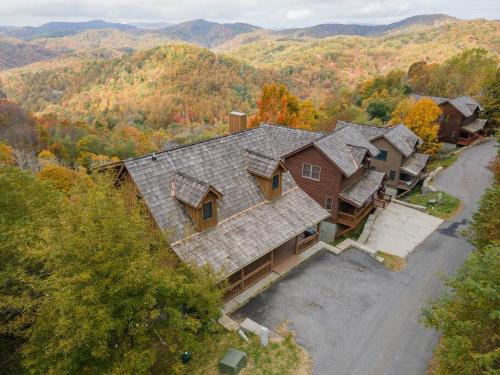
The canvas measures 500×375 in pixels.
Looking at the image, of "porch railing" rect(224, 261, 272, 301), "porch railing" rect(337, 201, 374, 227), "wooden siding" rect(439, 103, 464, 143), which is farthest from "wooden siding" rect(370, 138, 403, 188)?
"porch railing" rect(224, 261, 272, 301)

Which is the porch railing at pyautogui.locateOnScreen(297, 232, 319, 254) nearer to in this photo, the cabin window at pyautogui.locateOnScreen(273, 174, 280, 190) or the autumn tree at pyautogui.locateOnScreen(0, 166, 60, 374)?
the cabin window at pyautogui.locateOnScreen(273, 174, 280, 190)

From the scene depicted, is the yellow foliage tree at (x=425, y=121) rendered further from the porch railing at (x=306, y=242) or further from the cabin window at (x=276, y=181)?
the cabin window at (x=276, y=181)

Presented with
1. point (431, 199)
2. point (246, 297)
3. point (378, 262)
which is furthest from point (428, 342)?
point (431, 199)

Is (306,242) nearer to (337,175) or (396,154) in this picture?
(337,175)

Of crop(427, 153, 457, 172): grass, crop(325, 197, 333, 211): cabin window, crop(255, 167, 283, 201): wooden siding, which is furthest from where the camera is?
crop(427, 153, 457, 172): grass

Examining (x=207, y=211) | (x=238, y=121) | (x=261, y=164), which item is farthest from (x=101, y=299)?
(x=238, y=121)

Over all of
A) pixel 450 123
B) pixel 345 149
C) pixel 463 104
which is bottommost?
pixel 450 123

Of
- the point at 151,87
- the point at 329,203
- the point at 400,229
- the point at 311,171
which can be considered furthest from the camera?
the point at 151,87
